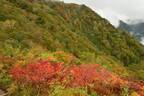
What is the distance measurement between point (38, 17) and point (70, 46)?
24.4m

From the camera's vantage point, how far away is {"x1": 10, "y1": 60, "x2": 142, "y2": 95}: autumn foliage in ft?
57.6

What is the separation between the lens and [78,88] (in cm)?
1666

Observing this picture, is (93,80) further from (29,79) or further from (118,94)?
(29,79)

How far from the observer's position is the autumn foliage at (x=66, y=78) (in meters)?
17.5

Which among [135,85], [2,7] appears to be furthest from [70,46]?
[135,85]

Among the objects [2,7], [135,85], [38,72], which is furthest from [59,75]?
[2,7]

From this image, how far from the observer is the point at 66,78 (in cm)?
1823

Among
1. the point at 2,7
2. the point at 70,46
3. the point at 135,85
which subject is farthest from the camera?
the point at 70,46

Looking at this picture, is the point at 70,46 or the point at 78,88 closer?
the point at 78,88

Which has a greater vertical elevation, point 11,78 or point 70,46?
point 11,78

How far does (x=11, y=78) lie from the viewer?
18.5 metres

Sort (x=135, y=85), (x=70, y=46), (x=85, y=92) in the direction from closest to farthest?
(x=85, y=92) → (x=135, y=85) → (x=70, y=46)

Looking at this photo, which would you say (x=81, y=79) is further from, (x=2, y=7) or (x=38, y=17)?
(x=38, y=17)

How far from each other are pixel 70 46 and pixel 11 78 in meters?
101
